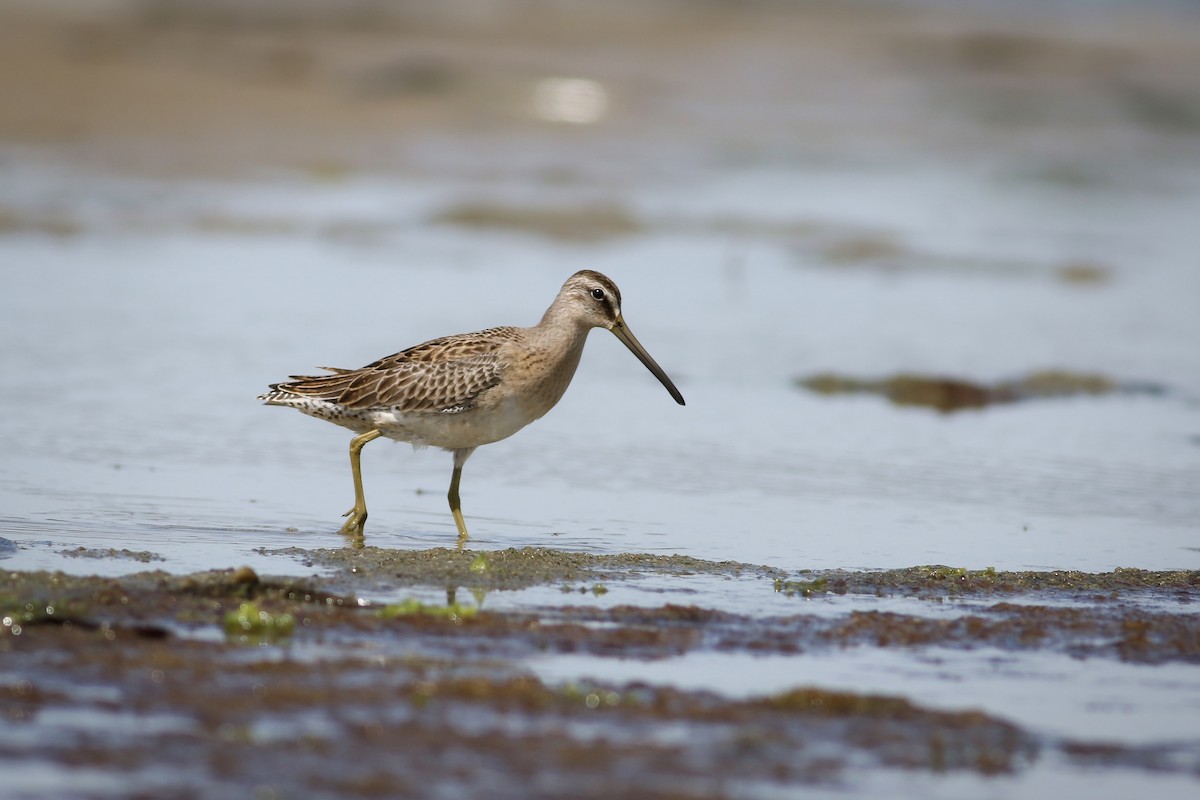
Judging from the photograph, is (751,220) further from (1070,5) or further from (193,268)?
(1070,5)

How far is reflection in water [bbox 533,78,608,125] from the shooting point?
2342cm

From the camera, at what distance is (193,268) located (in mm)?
13930

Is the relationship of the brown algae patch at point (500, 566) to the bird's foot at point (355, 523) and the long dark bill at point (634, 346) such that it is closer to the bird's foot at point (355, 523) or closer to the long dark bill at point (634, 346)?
the bird's foot at point (355, 523)

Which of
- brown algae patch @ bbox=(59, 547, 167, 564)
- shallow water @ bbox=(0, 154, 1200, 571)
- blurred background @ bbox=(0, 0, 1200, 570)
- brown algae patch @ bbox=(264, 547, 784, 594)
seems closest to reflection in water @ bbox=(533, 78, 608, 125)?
blurred background @ bbox=(0, 0, 1200, 570)

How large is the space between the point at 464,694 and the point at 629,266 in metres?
10.5

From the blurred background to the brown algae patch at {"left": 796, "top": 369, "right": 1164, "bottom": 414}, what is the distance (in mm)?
32

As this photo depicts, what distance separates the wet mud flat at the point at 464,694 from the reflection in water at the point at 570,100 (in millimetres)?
17555

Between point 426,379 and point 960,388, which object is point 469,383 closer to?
point 426,379

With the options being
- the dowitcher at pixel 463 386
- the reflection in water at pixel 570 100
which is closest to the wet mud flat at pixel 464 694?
the dowitcher at pixel 463 386

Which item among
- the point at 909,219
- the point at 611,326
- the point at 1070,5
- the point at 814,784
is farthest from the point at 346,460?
the point at 1070,5

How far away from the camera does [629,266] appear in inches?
593

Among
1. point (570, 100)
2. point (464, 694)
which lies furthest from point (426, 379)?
point (570, 100)

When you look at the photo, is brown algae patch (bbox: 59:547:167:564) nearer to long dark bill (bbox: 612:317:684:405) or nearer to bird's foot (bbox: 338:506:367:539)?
bird's foot (bbox: 338:506:367:539)

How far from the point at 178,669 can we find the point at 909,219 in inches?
572
